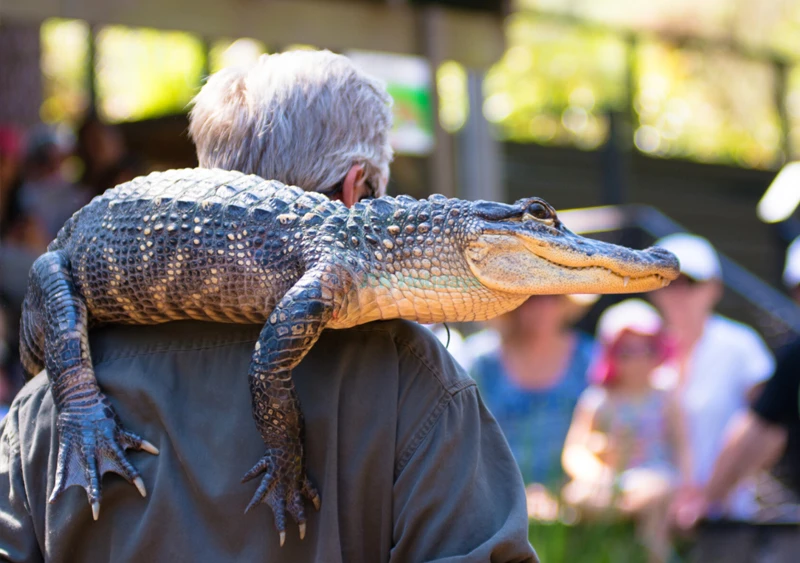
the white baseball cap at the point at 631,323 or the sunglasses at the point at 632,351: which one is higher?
the white baseball cap at the point at 631,323

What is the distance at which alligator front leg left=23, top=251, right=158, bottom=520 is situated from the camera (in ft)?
5.48

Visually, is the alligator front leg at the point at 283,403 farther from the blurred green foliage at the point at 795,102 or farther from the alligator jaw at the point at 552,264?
the blurred green foliage at the point at 795,102

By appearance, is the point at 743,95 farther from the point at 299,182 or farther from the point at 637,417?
the point at 299,182

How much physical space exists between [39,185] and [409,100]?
2512 millimetres

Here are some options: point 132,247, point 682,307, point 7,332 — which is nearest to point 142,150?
point 7,332

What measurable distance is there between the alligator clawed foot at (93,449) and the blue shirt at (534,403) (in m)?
2.71

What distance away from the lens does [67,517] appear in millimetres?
1672

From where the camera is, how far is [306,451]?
166 cm

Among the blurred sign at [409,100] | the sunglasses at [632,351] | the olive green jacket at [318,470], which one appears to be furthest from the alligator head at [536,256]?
the blurred sign at [409,100]

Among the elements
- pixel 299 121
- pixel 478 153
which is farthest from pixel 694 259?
pixel 299 121

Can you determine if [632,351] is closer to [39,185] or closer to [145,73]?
[39,185]

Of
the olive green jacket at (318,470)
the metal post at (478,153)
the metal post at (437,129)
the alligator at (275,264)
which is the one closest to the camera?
the olive green jacket at (318,470)

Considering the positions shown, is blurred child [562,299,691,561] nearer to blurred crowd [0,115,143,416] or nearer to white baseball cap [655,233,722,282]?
white baseball cap [655,233,722,282]

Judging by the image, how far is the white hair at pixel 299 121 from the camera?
6.07 ft
